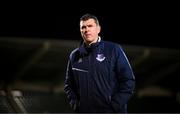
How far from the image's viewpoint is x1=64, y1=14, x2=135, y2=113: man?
1.61 meters

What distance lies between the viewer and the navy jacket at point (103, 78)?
1613mm

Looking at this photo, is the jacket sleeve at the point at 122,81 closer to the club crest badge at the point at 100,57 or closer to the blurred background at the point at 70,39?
the club crest badge at the point at 100,57

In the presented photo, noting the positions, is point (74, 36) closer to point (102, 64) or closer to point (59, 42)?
point (59, 42)

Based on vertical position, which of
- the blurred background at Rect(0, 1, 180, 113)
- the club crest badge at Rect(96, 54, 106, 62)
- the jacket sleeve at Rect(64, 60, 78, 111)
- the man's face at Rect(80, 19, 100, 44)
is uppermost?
the man's face at Rect(80, 19, 100, 44)

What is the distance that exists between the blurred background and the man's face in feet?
14.2

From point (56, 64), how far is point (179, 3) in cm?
225

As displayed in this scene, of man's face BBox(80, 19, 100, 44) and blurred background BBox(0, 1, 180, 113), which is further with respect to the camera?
blurred background BBox(0, 1, 180, 113)

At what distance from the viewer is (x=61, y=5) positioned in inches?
253

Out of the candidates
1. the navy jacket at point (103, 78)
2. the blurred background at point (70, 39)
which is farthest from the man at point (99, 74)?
the blurred background at point (70, 39)

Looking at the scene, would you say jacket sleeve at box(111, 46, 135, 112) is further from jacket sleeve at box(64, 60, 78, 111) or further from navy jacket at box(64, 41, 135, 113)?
jacket sleeve at box(64, 60, 78, 111)

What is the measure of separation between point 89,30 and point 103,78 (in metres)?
0.20

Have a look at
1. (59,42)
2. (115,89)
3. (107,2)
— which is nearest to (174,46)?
(107,2)

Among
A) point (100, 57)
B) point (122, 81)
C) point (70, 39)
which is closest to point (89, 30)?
point (100, 57)

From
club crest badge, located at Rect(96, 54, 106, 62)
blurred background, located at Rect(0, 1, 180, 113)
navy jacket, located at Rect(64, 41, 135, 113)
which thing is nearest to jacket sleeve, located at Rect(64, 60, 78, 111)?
navy jacket, located at Rect(64, 41, 135, 113)
